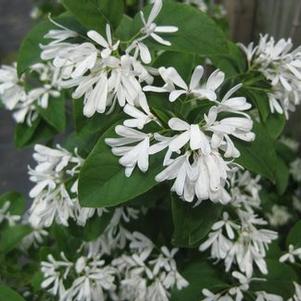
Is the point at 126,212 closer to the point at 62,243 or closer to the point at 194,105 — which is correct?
the point at 62,243

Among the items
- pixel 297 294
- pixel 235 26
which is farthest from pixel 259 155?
pixel 235 26

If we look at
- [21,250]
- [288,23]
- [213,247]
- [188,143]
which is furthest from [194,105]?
[288,23]

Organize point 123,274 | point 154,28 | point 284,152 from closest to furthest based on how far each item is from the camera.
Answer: point 154,28, point 123,274, point 284,152

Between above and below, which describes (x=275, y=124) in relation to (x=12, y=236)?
above

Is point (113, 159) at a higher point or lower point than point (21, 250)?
higher

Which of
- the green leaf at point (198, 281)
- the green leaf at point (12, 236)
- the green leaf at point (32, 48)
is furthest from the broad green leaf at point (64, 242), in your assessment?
the green leaf at point (32, 48)

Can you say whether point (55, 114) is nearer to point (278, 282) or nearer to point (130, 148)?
point (130, 148)

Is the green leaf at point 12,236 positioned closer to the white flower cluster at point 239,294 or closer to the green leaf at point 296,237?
the white flower cluster at point 239,294
